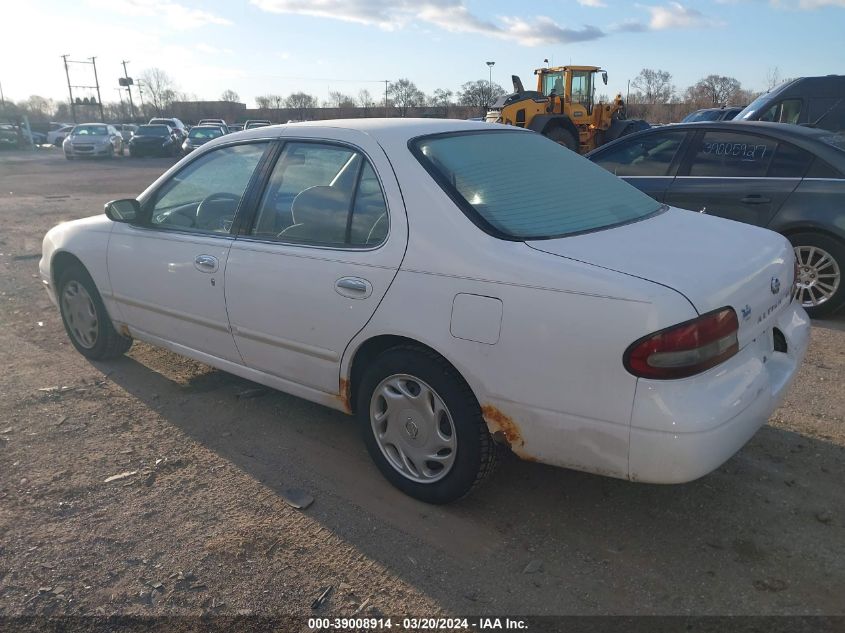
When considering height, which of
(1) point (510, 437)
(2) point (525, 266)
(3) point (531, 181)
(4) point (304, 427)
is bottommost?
(4) point (304, 427)

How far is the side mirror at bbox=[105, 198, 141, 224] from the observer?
13.9 feet

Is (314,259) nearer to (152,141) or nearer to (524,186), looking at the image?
(524,186)

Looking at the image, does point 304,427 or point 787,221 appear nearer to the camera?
point 304,427

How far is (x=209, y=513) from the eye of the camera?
3.04 metres

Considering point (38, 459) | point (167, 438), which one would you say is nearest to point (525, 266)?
point (167, 438)

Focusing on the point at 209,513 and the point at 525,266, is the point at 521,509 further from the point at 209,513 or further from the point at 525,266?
the point at 209,513

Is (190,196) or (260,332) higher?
(190,196)

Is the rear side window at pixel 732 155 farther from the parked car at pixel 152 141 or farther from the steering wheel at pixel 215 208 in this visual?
the parked car at pixel 152 141

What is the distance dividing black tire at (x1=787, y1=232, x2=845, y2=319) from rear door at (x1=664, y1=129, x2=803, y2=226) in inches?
12.2

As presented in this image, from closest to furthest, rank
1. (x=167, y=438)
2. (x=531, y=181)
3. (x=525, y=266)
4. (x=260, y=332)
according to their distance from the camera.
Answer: (x=525, y=266) → (x=531, y=181) → (x=260, y=332) → (x=167, y=438)

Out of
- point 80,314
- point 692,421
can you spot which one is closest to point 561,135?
point 80,314

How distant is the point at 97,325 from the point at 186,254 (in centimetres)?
137

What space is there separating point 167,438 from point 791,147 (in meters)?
5.25

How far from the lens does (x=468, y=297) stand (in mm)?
2658
